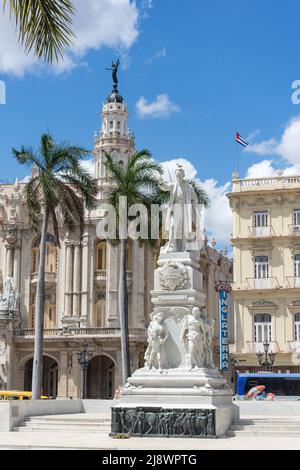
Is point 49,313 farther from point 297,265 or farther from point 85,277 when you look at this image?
point 297,265

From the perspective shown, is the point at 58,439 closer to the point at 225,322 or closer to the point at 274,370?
the point at 274,370

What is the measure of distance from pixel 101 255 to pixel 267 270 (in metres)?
15.3

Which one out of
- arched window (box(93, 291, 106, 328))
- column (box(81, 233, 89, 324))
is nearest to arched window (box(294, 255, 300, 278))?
arched window (box(93, 291, 106, 328))

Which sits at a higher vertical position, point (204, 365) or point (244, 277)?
point (244, 277)

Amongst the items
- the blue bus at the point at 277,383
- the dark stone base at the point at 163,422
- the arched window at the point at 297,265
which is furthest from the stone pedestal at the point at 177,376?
the arched window at the point at 297,265

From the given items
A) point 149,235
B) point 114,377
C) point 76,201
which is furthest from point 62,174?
point 114,377

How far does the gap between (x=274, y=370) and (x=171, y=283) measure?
29897 millimetres

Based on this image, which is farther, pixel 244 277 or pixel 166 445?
pixel 244 277

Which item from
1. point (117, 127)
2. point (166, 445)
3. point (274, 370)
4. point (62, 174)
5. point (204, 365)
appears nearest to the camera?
point (166, 445)

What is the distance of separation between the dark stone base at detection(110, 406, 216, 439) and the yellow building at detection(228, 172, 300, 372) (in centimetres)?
3112

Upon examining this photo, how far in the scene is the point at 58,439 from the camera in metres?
19.6

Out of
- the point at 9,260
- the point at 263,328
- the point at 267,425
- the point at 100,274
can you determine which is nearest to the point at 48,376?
the point at 100,274

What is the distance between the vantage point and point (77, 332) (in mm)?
58219

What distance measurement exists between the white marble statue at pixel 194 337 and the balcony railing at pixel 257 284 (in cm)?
3004
